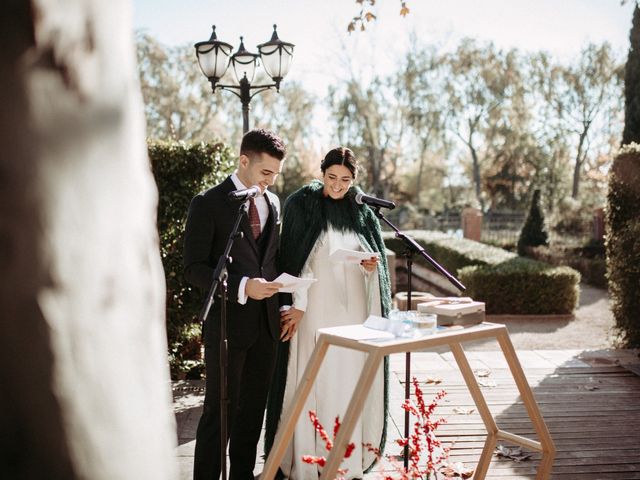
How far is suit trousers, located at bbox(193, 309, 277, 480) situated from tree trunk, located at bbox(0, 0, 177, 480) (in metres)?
2.40

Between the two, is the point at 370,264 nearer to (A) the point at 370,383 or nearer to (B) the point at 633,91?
(A) the point at 370,383

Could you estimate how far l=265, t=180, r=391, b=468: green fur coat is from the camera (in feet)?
12.8

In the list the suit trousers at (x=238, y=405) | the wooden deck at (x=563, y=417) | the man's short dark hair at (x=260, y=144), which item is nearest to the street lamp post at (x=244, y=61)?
the wooden deck at (x=563, y=417)

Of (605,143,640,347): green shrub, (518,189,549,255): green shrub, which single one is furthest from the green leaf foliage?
(605,143,640,347): green shrub

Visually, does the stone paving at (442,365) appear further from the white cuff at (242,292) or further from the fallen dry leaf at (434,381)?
the white cuff at (242,292)

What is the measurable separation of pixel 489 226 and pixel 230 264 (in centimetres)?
2937

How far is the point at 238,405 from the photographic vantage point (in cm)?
363

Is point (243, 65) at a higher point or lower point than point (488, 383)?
higher

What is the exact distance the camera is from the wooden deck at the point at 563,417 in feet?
14.0

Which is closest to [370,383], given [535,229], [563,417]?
[563,417]

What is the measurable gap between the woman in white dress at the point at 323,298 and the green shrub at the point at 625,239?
455cm

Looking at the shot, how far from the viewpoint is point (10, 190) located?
0.86 m

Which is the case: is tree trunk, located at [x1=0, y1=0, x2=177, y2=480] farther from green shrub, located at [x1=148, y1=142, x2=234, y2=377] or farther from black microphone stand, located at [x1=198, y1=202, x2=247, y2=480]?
green shrub, located at [x1=148, y1=142, x2=234, y2=377]

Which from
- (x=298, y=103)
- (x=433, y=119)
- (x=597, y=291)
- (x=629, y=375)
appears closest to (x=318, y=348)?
(x=629, y=375)
